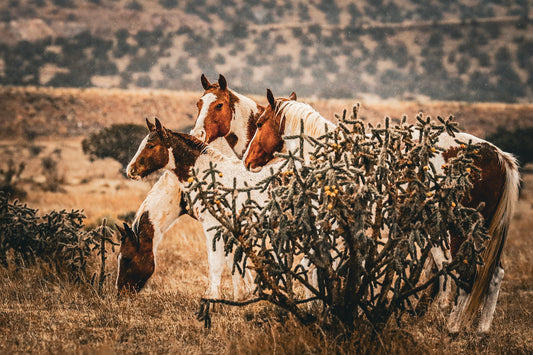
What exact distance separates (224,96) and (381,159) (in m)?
3.91

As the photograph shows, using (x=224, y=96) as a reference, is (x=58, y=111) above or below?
above

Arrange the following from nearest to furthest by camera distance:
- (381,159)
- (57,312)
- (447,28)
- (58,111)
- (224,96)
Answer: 1. (381,159)
2. (57,312)
3. (224,96)
4. (58,111)
5. (447,28)

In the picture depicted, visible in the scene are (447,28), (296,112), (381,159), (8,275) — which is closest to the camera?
(381,159)

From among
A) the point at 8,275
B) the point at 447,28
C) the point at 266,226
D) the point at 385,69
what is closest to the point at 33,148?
the point at 8,275

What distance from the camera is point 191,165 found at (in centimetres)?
578

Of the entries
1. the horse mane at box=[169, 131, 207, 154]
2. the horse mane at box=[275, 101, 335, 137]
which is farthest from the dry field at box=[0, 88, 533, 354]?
the horse mane at box=[275, 101, 335, 137]

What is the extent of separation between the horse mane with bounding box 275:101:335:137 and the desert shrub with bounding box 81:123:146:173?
13.9 m

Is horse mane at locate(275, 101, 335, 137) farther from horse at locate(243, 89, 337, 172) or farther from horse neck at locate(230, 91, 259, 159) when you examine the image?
horse neck at locate(230, 91, 259, 159)

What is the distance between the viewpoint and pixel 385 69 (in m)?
64.4

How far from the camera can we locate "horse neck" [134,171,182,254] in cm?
610

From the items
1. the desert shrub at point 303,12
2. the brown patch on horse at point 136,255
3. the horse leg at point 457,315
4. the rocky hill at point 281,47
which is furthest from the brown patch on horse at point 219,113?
the desert shrub at point 303,12

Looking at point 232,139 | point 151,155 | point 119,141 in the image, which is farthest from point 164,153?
point 119,141

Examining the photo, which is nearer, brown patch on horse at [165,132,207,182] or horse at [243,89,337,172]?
brown patch on horse at [165,132,207,182]

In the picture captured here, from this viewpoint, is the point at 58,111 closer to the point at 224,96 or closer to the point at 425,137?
the point at 224,96
